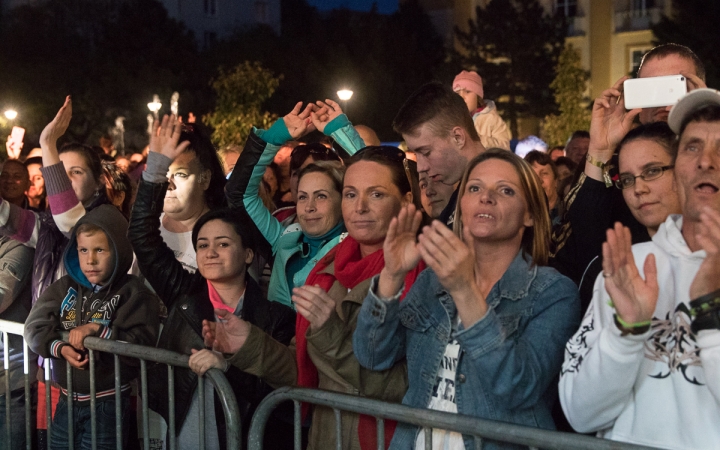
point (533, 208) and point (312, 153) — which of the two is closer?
point (533, 208)

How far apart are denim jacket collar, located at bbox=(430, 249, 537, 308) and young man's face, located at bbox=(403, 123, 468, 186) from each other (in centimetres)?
118

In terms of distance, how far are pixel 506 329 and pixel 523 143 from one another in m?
8.54

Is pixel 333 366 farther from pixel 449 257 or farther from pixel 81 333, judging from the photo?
pixel 81 333

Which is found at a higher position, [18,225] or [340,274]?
[18,225]

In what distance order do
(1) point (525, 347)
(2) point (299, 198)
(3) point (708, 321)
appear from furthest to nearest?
(2) point (299, 198) → (1) point (525, 347) → (3) point (708, 321)

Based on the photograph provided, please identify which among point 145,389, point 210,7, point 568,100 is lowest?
point 145,389

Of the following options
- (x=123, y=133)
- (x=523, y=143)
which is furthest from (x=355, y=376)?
(x=123, y=133)

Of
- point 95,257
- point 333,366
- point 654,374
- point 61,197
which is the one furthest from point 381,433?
point 61,197

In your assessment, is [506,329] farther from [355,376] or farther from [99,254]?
[99,254]

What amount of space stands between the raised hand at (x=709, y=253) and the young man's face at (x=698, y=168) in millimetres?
220

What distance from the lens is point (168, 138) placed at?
4.73 m

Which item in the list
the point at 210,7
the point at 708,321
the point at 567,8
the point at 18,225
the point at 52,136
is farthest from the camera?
the point at 210,7

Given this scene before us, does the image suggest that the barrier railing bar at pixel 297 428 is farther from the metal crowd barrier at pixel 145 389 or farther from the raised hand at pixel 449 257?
the raised hand at pixel 449 257

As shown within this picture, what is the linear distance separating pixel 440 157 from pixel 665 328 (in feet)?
6.20
